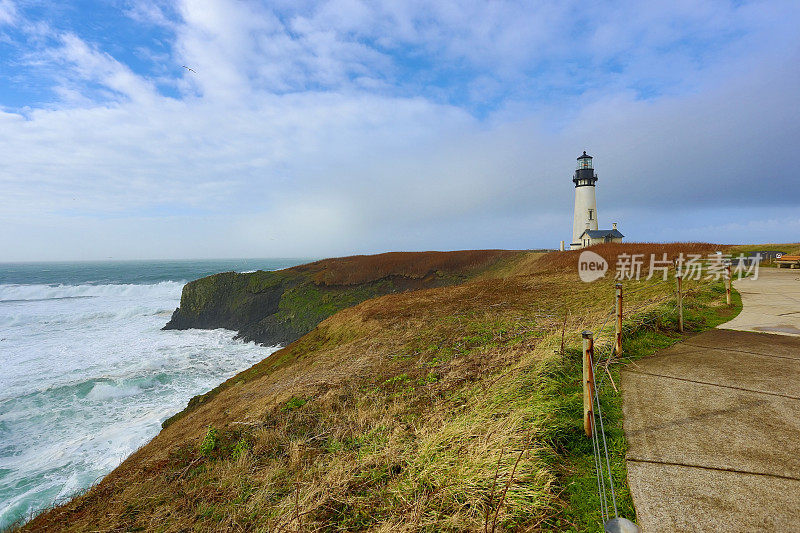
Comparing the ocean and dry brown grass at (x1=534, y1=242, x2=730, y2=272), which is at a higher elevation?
dry brown grass at (x1=534, y1=242, x2=730, y2=272)

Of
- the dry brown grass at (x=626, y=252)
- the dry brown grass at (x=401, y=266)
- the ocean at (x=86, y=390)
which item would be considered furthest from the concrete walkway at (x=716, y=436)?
the dry brown grass at (x=401, y=266)

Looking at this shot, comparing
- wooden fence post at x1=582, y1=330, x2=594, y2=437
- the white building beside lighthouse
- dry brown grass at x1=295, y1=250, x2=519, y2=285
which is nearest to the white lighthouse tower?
the white building beside lighthouse

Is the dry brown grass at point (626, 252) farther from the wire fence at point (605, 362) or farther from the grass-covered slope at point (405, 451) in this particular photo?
the grass-covered slope at point (405, 451)

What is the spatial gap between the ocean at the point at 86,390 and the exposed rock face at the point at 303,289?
198 centimetres

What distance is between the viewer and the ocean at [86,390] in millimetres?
7781

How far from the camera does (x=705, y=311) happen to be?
28.3 feet

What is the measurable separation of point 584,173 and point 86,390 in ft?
144

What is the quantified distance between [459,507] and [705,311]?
9513 mm

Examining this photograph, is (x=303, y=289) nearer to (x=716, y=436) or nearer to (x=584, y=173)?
(x=716, y=436)

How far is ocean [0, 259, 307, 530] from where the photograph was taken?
25.5ft

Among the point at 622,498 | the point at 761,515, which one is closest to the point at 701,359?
the point at 761,515

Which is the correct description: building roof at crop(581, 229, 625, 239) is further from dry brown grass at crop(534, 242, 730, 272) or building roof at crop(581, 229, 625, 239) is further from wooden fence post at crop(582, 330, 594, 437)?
wooden fence post at crop(582, 330, 594, 437)

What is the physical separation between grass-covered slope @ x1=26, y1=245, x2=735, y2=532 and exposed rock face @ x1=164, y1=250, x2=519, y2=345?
46.1ft

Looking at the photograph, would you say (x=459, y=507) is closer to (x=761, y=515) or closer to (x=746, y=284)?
(x=761, y=515)
